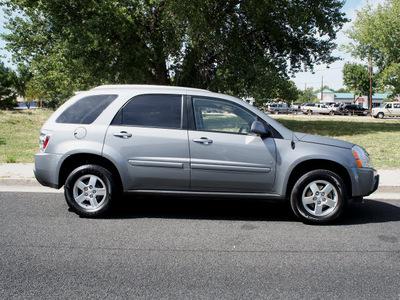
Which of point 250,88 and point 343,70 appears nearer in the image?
point 250,88

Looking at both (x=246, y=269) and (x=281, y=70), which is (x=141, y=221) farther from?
(x=281, y=70)

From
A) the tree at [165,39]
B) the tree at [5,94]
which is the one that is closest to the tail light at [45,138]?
the tree at [165,39]

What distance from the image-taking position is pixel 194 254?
13.3 ft

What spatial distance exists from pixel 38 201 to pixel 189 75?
16.7m

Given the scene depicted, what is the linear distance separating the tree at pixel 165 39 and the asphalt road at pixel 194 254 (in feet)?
45.6

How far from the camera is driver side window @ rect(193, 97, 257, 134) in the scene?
528 cm

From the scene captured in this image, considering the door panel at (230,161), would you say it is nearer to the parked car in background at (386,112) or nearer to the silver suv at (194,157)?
the silver suv at (194,157)

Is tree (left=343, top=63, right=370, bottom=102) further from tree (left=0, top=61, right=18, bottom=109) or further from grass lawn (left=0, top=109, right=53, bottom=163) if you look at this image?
grass lawn (left=0, top=109, right=53, bottom=163)

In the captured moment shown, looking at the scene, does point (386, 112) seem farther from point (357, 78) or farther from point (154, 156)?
point (154, 156)

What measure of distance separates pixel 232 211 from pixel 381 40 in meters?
33.3

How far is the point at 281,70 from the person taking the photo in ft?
68.1

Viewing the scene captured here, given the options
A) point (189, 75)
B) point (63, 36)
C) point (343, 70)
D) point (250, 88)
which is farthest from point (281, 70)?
point (343, 70)

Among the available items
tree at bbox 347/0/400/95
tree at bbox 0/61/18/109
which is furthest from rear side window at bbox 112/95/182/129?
tree at bbox 0/61/18/109

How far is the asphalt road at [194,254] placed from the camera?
3.25 meters
